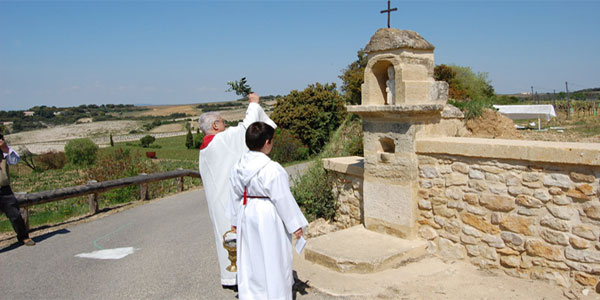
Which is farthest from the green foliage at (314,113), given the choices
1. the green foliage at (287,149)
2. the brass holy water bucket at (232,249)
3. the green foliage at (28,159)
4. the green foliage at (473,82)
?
the green foliage at (28,159)

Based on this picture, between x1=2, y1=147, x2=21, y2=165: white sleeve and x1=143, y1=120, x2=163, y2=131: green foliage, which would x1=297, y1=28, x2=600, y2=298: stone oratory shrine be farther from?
x1=143, y1=120, x2=163, y2=131: green foliage

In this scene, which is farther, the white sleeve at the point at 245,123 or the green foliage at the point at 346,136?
the green foliage at the point at 346,136

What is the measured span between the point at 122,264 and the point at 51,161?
31.7m

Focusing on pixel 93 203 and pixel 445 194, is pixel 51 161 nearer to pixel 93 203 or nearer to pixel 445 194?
pixel 93 203

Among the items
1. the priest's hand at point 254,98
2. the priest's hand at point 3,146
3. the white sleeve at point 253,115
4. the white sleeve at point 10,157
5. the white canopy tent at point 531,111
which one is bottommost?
the white sleeve at point 10,157

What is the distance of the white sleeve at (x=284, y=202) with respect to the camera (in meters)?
3.79

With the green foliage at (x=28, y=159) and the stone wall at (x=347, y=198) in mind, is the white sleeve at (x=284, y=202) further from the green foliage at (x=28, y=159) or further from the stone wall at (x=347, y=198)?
the green foliage at (x=28, y=159)

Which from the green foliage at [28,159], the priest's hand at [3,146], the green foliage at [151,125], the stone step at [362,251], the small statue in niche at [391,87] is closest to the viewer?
the stone step at [362,251]

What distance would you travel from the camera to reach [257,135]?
12.7 ft

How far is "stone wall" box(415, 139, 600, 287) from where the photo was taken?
4.66 metres

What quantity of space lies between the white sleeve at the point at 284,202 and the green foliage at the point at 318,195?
163 inches

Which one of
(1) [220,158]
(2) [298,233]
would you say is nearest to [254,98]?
(1) [220,158]

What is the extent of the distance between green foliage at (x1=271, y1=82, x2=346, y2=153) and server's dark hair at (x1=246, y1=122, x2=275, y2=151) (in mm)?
19931

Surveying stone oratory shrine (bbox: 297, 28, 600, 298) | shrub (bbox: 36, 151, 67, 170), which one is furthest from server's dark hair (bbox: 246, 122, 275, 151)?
shrub (bbox: 36, 151, 67, 170)
